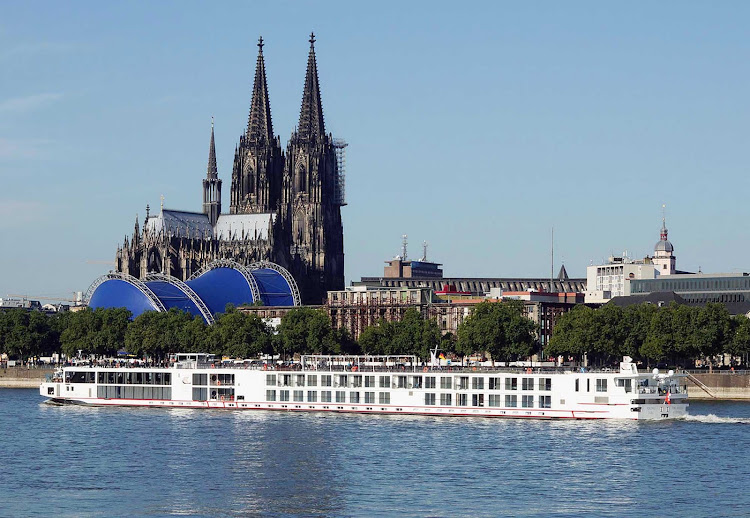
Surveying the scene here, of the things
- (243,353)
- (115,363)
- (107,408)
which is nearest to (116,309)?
(243,353)

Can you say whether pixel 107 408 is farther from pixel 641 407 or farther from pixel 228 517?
pixel 228 517

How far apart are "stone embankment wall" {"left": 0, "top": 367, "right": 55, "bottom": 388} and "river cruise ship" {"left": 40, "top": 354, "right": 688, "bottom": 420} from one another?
51337mm

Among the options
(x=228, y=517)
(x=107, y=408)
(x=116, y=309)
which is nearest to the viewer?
(x=228, y=517)

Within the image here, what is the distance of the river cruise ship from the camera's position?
310 feet

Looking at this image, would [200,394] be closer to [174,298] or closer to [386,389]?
[386,389]

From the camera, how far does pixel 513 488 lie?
66812 millimetres

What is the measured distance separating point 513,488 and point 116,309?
119 metres

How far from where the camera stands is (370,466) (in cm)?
7331

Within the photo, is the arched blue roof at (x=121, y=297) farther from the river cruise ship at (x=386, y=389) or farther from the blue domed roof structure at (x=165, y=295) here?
the river cruise ship at (x=386, y=389)

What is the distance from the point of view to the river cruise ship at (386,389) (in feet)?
310

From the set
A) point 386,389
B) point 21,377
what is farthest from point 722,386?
point 21,377

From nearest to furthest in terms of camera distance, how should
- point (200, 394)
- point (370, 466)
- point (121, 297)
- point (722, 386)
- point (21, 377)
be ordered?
point (370, 466)
point (200, 394)
point (722, 386)
point (21, 377)
point (121, 297)

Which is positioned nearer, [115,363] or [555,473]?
[555,473]

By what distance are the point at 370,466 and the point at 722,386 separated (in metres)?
60.3
